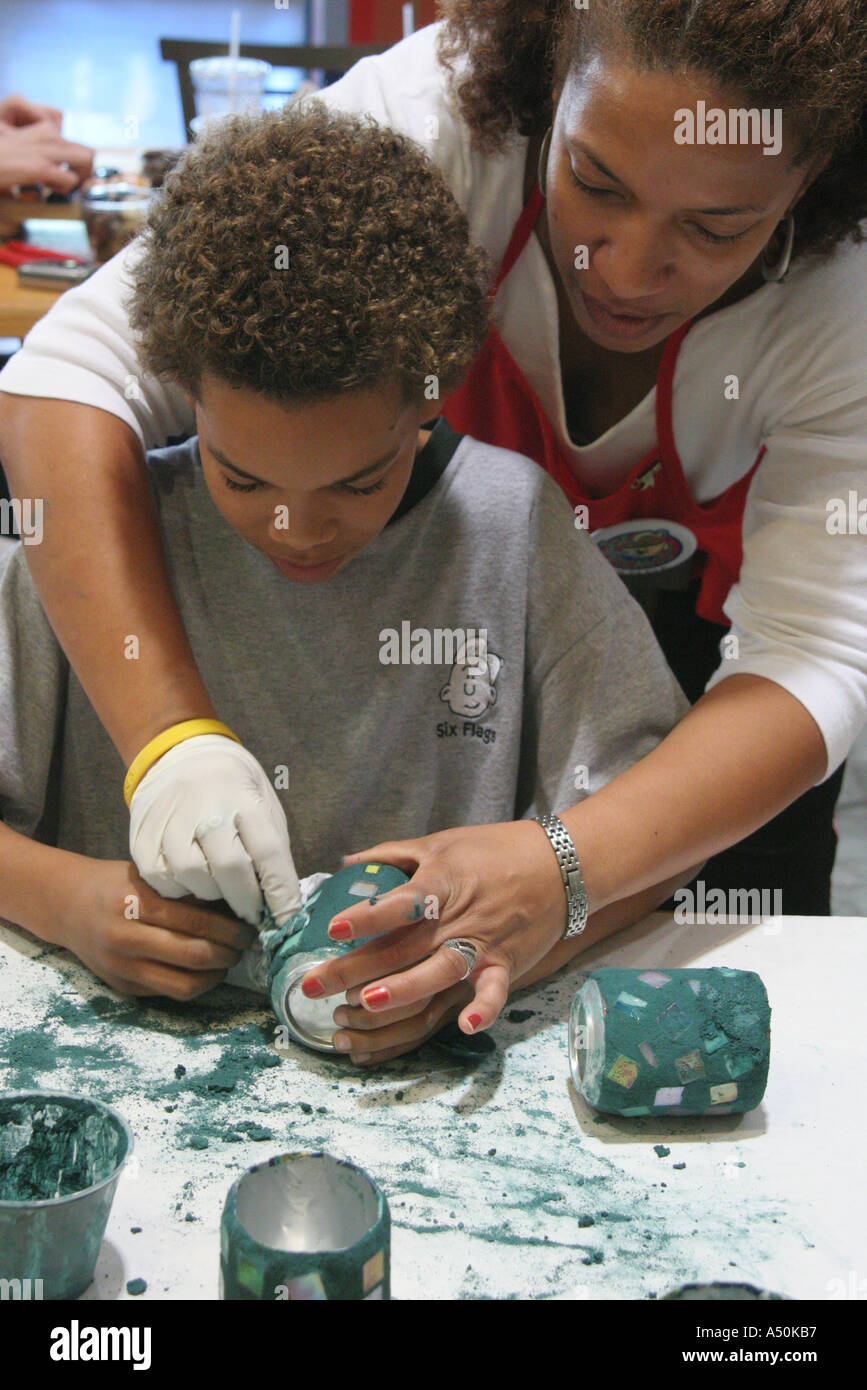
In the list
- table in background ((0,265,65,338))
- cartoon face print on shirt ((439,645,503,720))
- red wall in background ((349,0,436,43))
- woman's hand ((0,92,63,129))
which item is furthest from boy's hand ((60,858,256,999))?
red wall in background ((349,0,436,43))

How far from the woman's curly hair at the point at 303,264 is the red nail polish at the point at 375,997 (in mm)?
498

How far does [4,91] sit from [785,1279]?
7711mm

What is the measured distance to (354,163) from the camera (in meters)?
1.12

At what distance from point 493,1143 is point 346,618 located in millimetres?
644

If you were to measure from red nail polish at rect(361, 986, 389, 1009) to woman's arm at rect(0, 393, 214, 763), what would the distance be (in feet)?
1.14

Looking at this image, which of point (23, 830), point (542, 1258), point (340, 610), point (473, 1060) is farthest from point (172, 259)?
point (542, 1258)

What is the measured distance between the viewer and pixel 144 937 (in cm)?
114

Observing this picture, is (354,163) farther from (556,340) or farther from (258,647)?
(258,647)

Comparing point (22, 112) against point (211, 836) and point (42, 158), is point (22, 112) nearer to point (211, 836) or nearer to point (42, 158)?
point (42, 158)

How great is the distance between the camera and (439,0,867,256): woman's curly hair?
3.42 feet

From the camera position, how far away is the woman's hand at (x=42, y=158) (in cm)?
291

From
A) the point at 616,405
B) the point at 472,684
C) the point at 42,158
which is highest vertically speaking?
the point at 42,158

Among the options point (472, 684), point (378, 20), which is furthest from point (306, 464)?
point (378, 20)

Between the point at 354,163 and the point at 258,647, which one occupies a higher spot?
the point at 354,163
